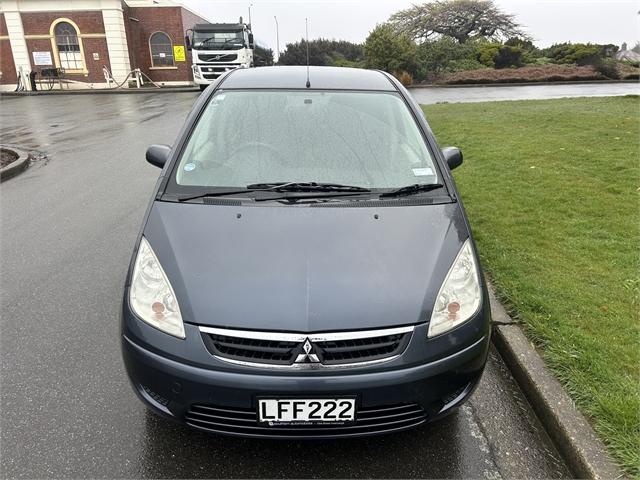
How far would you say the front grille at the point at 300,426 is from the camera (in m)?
1.94

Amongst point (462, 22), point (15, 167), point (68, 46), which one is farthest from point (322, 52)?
point (15, 167)

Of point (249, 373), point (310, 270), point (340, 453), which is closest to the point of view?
point (249, 373)

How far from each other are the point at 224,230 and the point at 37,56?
3265 centimetres

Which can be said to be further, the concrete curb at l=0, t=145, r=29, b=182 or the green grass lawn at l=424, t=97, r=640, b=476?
the concrete curb at l=0, t=145, r=29, b=182

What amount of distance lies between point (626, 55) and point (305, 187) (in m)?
41.7

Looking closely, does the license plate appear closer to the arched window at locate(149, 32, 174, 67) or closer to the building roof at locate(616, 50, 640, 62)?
the arched window at locate(149, 32, 174, 67)

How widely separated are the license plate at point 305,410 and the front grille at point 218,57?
22.4 metres

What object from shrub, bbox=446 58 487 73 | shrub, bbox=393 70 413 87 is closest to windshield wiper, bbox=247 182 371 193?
shrub, bbox=393 70 413 87

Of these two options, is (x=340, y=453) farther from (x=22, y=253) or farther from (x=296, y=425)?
(x=22, y=253)

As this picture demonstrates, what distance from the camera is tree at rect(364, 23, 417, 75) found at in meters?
26.9

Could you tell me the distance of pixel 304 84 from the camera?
331 centimetres

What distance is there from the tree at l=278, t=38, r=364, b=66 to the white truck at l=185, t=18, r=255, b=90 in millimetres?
19245

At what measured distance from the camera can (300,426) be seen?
1.94m

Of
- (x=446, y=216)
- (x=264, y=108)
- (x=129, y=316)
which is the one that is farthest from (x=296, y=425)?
(x=264, y=108)
